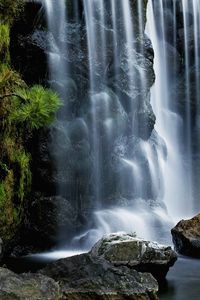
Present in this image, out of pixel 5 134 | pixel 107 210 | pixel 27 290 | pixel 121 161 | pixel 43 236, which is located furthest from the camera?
pixel 121 161

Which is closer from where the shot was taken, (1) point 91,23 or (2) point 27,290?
(2) point 27,290

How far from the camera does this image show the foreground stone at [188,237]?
40.0 feet

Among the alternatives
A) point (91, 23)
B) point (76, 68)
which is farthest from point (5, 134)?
point (91, 23)

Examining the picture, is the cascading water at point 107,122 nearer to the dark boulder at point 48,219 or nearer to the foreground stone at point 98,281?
the dark boulder at point 48,219

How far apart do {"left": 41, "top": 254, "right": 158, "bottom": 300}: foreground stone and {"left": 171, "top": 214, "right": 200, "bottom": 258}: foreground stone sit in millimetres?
4773

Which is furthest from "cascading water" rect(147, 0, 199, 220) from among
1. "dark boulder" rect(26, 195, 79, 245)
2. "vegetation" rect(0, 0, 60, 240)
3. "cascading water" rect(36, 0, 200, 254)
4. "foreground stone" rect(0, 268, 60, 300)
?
"foreground stone" rect(0, 268, 60, 300)

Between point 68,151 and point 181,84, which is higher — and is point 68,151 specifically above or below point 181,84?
below

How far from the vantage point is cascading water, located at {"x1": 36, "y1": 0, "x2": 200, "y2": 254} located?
52.7 ft

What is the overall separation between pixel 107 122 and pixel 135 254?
9335 millimetres

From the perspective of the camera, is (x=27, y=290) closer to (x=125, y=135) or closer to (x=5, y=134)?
(x=5, y=134)

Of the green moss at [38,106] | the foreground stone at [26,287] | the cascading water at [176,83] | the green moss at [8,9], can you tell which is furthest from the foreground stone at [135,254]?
the cascading water at [176,83]

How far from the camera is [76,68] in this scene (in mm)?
17031

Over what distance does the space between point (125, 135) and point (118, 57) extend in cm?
331

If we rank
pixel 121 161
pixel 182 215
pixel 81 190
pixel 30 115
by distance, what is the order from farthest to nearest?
pixel 182 215
pixel 121 161
pixel 81 190
pixel 30 115
